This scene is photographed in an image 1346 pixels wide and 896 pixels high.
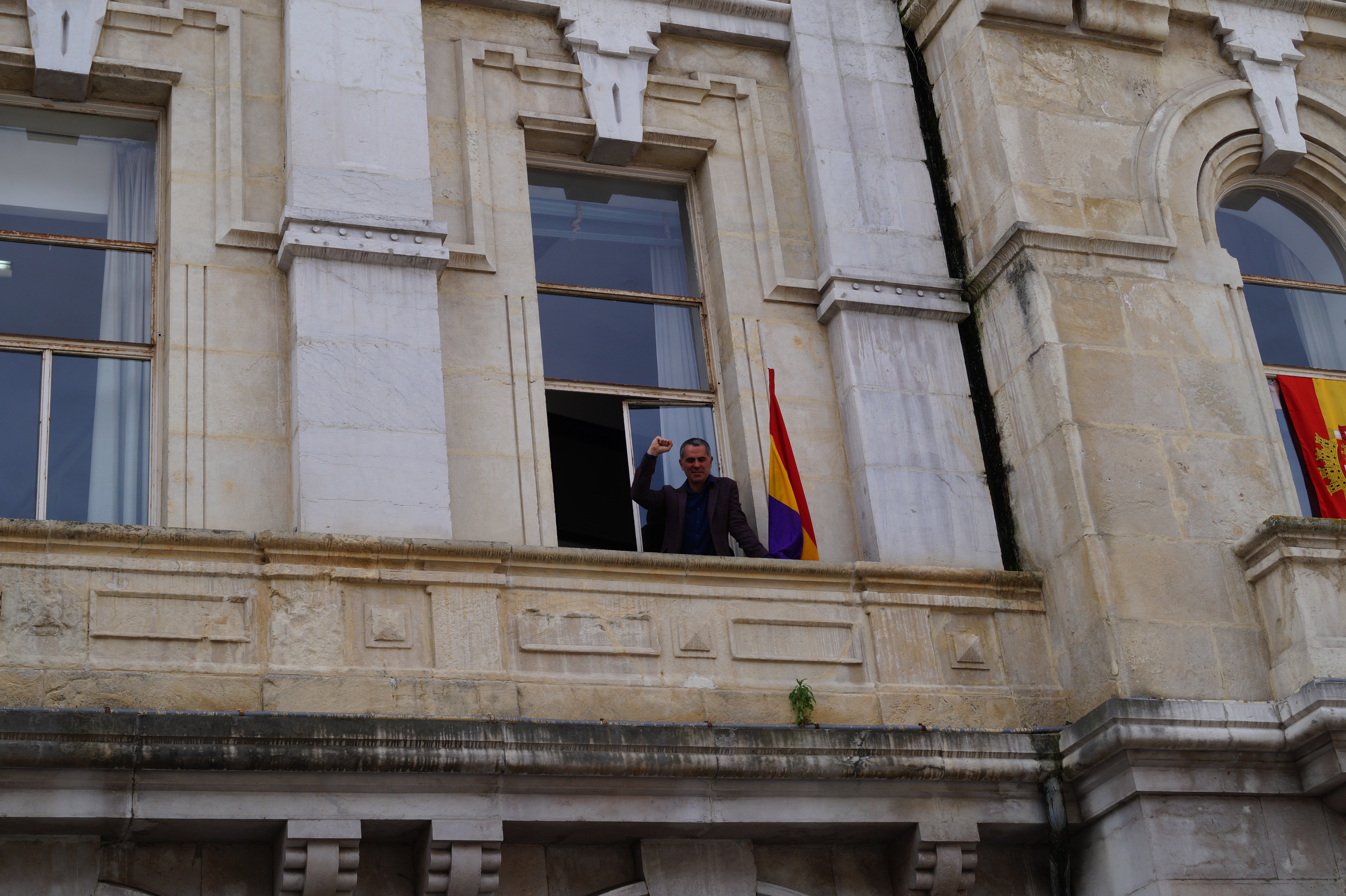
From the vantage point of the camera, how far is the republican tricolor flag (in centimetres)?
1123

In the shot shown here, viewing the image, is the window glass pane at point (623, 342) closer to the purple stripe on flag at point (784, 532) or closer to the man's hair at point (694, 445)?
the man's hair at point (694, 445)

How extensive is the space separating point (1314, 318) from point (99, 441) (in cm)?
856

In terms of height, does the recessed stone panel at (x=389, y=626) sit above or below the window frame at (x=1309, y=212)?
below

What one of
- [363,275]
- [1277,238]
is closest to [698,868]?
[363,275]

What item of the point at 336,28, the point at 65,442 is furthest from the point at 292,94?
the point at 65,442

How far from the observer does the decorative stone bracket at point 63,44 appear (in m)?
11.2

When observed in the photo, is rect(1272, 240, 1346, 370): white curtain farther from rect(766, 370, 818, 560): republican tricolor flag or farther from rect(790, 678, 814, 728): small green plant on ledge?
rect(790, 678, 814, 728): small green plant on ledge

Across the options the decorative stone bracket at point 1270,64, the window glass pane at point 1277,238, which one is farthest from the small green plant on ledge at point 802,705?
the decorative stone bracket at point 1270,64

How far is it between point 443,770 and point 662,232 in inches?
195

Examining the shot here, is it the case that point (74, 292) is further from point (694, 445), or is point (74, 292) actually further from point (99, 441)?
point (694, 445)

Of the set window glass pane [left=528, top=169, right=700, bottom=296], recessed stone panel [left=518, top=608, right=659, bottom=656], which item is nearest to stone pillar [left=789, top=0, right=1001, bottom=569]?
window glass pane [left=528, top=169, right=700, bottom=296]

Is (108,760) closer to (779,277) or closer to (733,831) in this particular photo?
(733,831)

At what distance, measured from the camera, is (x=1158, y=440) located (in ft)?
37.0

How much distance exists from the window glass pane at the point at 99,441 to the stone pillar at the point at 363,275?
947mm
